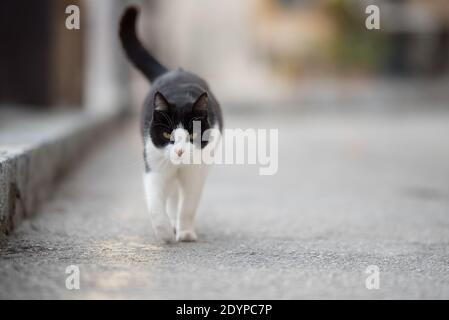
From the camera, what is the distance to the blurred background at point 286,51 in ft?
47.9

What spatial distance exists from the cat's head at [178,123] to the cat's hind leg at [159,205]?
0.50 feet

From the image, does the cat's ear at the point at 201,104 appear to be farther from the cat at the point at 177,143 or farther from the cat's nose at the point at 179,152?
the cat's nose at the point at 179,152

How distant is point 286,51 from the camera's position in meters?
28.6

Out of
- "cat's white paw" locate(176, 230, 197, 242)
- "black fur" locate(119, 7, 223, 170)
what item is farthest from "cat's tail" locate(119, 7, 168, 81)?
"cat's white paw" locate(176, 230, 197, 242)

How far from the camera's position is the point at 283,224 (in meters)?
4.11

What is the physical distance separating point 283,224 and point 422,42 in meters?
28.5

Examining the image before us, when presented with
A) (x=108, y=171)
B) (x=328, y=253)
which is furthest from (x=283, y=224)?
(x=108, y=171)

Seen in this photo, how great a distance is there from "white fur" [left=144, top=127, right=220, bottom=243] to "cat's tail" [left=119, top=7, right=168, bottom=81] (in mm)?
742

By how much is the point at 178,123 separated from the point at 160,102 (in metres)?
0.12

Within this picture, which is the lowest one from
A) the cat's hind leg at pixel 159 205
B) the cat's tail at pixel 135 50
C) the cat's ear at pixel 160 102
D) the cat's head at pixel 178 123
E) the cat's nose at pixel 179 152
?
the cat's hind leg at pixel 159 205

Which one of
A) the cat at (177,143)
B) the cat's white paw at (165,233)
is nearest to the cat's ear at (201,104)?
the cat at (177,143)

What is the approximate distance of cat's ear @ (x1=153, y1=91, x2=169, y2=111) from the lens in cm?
335

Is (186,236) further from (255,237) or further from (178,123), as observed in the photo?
(178,123)
